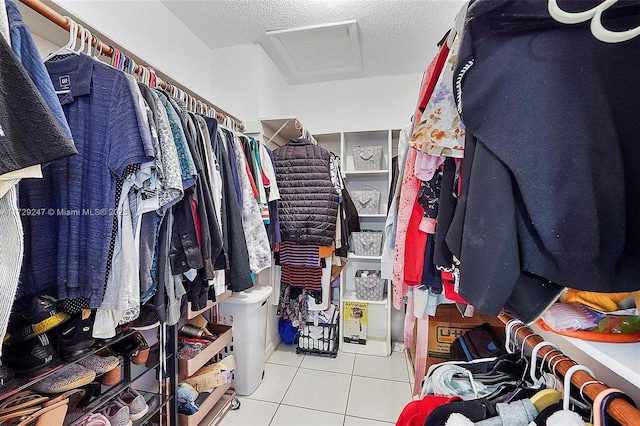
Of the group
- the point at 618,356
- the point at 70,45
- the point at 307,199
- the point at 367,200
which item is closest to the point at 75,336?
the point at 70,45

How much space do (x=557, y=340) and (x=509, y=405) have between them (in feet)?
1.47

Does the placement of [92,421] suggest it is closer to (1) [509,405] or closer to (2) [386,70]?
(1) [509,405]

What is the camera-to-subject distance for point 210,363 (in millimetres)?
1678

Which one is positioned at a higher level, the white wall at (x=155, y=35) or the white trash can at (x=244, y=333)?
the white wall at (x=155, y=35)

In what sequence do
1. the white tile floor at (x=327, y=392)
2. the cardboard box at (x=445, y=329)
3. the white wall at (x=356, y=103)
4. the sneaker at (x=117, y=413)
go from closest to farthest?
the sneaker at (x=117, y=413), the white tile floor at (x=327, y=392), the cardboard box at (x=445, y=329), the white wall at (x=356, y=103)

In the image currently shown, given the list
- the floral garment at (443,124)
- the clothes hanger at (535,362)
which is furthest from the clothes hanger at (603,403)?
the floral garment at (443,124)

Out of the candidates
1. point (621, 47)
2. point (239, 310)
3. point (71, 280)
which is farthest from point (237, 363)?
point (621, 47)

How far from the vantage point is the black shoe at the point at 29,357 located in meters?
0.70

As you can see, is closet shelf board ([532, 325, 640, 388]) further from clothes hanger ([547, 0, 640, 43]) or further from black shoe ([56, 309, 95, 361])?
black shoe ([56, 309, 95, 361])

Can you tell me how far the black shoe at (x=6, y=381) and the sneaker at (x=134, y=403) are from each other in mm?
528

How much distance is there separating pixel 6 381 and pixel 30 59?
2.53ft

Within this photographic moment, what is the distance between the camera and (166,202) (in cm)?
87

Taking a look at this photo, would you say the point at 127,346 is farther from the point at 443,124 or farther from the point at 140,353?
the point at 443,124

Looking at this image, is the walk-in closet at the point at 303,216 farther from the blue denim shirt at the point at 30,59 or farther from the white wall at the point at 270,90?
the white wall at the point at 270,90
